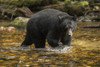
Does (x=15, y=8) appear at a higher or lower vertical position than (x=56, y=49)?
higher

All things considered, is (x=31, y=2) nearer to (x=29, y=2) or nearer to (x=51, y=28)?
(x=29, y=2)

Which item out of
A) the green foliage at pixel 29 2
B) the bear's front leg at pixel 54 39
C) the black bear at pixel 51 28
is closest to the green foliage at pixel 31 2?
the green foliage at pixel 29 2

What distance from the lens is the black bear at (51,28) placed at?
20.3 feet

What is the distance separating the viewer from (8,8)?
26109mm

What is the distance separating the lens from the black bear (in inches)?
243

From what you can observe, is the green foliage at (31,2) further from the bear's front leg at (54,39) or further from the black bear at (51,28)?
the bear's front leg at (54,39)

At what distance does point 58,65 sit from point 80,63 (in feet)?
1.88

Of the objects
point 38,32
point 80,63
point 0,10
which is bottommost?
point 80,63

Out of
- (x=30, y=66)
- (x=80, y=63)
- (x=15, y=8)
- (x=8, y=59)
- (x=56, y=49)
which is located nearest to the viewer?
(x=30, y=66)

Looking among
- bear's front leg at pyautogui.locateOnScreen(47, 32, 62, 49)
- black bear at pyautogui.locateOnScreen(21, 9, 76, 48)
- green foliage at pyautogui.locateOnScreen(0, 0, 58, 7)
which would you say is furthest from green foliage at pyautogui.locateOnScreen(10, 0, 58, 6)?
bear's front leg at pyautogui.locateOnScreen(47, 32, 62, 49)

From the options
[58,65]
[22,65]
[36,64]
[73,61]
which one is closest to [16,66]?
[22,65]

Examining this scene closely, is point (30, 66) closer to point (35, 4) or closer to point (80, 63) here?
point (80, 63)

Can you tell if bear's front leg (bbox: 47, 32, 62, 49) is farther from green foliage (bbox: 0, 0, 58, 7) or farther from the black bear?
green foliage (bbox: 0, 0, 58, 7)

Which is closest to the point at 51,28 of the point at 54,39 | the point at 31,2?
the point at 54,39
